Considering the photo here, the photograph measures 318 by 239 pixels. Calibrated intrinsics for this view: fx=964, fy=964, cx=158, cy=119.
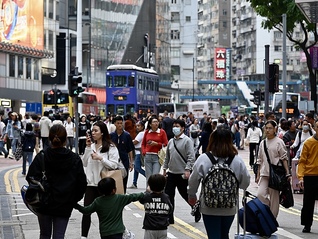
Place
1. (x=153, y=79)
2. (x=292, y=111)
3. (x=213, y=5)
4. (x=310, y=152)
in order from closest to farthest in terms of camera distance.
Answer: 1. (x=310, y=152)
2. (x=153, y=79)
3. (x=292, y=111)
4. (x=213, y=5)

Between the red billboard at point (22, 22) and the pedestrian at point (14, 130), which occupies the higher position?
the red billboard at point (22, 22)

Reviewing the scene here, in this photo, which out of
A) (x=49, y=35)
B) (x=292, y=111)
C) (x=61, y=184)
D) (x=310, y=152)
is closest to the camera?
(x=61, y=184)

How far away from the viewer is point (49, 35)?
84062 millimetres

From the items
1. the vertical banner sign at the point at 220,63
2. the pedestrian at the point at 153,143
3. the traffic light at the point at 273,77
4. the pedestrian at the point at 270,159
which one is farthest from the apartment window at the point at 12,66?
the vertical banner sign at the point at 220,63

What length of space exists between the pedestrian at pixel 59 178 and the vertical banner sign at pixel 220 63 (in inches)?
5752

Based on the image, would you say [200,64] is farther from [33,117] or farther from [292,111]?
[33,117]

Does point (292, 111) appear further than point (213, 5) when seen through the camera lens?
No

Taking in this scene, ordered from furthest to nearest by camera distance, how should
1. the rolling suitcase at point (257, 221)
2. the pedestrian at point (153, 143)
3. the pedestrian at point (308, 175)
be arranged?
the pedestrian at point (153, 143) < the pedestrian at point (308, 175) < the rolling suitcase at point (257, 221)

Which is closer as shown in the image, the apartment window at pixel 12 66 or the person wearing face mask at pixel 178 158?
the person wearing face mask at pixel 178 158

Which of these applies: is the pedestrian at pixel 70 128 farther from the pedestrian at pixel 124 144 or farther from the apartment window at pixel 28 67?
the apartment window at pixel 28 67

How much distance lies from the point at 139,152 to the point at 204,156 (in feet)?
40.0

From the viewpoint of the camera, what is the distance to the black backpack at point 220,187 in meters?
9.07

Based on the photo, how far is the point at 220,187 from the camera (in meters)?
9.09

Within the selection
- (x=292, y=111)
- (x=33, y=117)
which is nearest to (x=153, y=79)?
(x=292, y=111)
